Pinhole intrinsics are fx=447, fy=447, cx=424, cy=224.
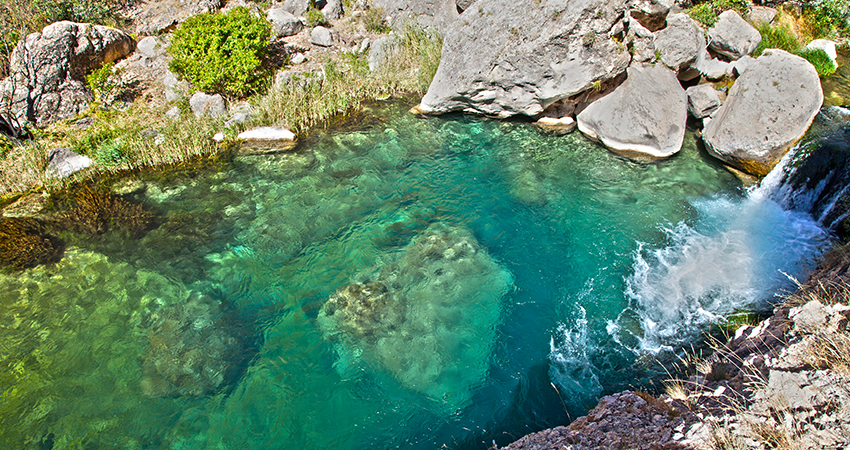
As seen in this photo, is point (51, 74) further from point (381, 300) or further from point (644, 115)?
point (644, 115)

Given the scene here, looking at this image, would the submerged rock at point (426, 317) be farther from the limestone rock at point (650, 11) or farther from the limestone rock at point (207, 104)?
the limestone rock at point (650, 11)

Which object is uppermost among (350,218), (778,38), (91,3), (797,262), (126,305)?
A: (778,38)

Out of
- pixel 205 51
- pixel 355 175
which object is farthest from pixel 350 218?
pixel 205 51

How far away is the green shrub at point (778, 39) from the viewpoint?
38.4 ft

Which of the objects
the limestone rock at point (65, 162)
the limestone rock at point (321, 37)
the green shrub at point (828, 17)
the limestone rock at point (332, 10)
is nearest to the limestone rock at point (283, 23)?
the limestone rock at point (321, 37)

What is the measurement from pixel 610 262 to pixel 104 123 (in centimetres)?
1163

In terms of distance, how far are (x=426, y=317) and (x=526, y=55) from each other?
22.8ft

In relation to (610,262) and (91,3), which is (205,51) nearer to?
(91,3)

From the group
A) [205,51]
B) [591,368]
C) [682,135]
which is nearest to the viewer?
[591,368]

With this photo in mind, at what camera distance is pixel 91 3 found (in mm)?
13266

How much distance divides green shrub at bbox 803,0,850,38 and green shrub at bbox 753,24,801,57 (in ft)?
3.45

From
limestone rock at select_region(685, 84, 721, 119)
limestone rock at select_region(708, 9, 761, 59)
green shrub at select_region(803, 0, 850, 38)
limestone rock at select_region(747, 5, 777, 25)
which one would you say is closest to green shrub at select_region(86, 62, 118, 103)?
limestone rock at select_region(685, 84, 721, 119)

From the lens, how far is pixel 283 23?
14.3 metres

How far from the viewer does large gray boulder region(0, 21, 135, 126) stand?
34.1 ft
